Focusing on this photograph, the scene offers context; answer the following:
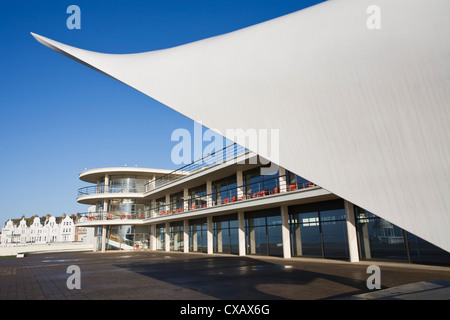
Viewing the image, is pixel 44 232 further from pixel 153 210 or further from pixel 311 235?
pixel 311 235

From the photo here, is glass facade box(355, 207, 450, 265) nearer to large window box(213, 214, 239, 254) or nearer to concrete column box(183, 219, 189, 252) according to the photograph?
large window box(213, 214, 239, 254)

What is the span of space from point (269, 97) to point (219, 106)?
711mm

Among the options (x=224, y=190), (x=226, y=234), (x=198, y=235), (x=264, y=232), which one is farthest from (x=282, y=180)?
(x=198, y=235)

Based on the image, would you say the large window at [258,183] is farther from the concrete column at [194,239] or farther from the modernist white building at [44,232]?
the modernist white building at [44,232]

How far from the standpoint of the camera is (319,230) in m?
16.4

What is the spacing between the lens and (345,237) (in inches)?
606

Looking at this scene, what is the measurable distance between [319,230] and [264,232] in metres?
4.54

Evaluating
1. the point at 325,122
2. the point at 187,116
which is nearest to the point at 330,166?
the point at 325,122

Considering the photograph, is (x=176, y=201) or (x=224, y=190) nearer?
(x=224, y=190)

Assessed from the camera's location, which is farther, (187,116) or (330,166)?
(187,116)

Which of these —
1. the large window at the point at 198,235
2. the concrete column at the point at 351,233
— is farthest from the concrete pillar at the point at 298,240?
the large window at the point at 198,235

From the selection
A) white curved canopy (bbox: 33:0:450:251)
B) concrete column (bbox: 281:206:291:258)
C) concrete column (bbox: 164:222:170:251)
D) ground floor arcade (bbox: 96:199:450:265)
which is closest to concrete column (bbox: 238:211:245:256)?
ground floor arcade (bbox: 96:199:450:265)
